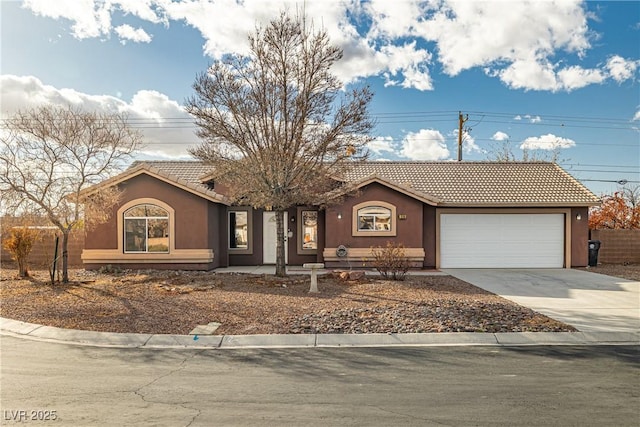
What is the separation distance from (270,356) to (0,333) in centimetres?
537

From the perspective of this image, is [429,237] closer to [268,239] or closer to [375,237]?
[375,237]

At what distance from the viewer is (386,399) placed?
4941 mm

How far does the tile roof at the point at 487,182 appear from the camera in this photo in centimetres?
1742

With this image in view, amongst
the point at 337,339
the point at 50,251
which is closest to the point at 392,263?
the point at 337,339

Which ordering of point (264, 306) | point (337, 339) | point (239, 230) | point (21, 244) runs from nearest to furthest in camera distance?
point (337, 339) → point (264, 306) → point (21, 244) → point (239, 230)

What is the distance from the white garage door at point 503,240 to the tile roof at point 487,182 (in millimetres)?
726

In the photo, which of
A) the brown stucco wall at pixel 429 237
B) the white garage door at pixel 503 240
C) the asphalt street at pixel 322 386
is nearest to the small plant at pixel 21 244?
the asphalt street at pixel 322 386

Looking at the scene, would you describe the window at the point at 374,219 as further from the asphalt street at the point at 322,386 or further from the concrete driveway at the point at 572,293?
the asphalt street at the point at 322,386

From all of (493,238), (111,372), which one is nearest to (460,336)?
(111,372)

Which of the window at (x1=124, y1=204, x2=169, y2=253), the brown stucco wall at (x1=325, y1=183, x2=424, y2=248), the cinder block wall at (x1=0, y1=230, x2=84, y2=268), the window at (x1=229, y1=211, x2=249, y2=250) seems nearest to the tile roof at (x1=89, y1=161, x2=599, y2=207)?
the brown stucco wall at (x1=325, y1=183, x2=424, y2=248)

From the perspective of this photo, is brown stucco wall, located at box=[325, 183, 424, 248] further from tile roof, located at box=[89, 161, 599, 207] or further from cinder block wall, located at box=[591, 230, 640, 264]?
cinder block wall, located at box=[591, 230, 640, 264]

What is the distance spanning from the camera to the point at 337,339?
745 cm

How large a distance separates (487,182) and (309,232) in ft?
26.6

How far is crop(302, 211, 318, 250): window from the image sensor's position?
17969 millimetres
